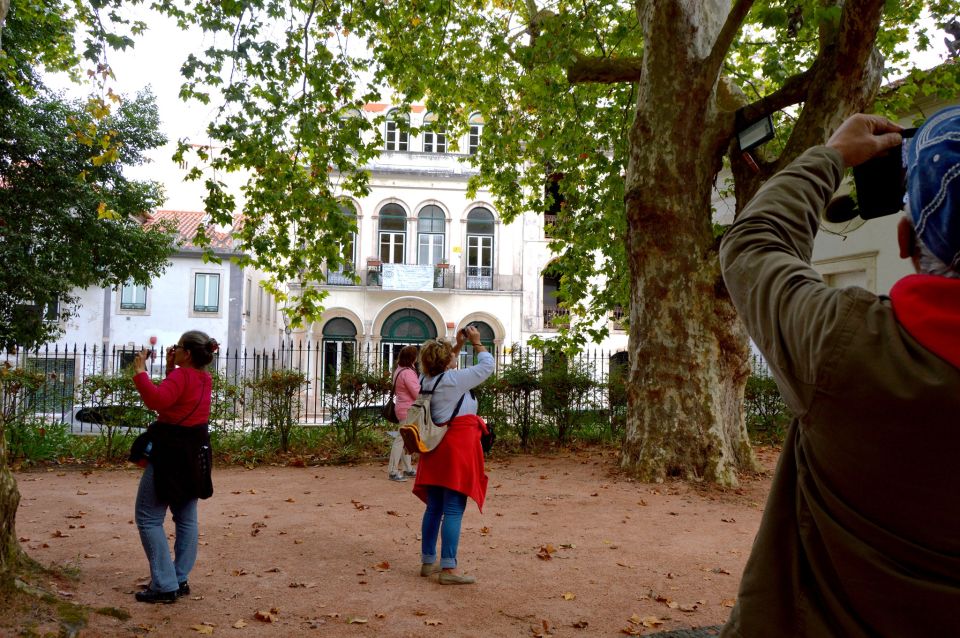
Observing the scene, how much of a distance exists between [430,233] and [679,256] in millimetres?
25543

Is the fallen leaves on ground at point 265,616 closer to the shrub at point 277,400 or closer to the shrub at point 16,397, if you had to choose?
the shrub at point 277,400

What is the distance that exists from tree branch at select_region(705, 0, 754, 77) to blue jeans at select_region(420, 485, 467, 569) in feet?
22.3

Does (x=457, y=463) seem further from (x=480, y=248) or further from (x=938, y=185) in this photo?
(x=480, y=248)

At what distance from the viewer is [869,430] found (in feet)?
4.29

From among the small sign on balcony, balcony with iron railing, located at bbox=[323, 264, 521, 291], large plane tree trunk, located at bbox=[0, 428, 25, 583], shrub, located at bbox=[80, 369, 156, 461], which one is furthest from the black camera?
the small sign on balcony

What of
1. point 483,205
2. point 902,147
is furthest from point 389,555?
point 483,205

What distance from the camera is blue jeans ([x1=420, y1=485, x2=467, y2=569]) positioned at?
5.84 m

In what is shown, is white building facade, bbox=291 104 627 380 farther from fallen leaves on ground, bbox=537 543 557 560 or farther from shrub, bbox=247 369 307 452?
fallen leaves on ground, bbox=537 543 557 560

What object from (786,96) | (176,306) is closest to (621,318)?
(786,96)

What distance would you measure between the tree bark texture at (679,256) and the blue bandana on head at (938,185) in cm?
937

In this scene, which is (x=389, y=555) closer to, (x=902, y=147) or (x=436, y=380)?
(x=436, y=380)

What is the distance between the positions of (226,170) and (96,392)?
13.9ft

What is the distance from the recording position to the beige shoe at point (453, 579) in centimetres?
588

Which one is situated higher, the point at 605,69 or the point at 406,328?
the point at 605,69
